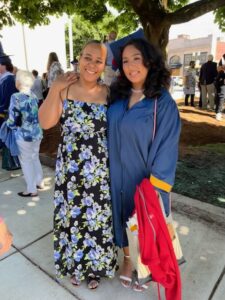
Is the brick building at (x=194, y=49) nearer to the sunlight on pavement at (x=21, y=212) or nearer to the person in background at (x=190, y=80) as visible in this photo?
the person in background at (x=190, y=80)

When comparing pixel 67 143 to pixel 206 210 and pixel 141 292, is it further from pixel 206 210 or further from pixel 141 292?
pixel 206 210

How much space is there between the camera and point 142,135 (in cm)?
187

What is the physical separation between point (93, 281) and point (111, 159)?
0.98 m

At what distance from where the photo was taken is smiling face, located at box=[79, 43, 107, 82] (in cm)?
197

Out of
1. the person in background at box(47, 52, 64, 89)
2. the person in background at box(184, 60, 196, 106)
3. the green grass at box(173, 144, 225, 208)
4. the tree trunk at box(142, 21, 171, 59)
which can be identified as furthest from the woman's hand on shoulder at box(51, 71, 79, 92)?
the person in background at box(184, 60, 196, 106)

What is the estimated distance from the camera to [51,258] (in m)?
2.59

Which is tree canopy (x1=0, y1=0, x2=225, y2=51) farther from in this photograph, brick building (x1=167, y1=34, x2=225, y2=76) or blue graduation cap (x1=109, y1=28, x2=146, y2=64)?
brick building (x1=167, y1=34, x2=225, y2=76)

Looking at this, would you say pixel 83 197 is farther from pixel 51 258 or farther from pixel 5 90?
pixel 5 90

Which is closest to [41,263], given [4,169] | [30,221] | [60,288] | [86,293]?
[60,288]

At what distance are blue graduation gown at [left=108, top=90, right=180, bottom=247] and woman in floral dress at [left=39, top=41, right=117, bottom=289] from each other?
96 millimetres

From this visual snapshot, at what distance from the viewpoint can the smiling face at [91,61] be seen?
1.97 m

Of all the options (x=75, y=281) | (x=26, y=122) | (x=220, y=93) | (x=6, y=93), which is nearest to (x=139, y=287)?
(x=75, y=281)

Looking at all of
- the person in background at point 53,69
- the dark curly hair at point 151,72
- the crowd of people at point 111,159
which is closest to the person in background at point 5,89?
the person in background at point 53,69

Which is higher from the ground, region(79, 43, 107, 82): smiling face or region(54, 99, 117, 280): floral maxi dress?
region(79, 43, 107, 82): smiling face
